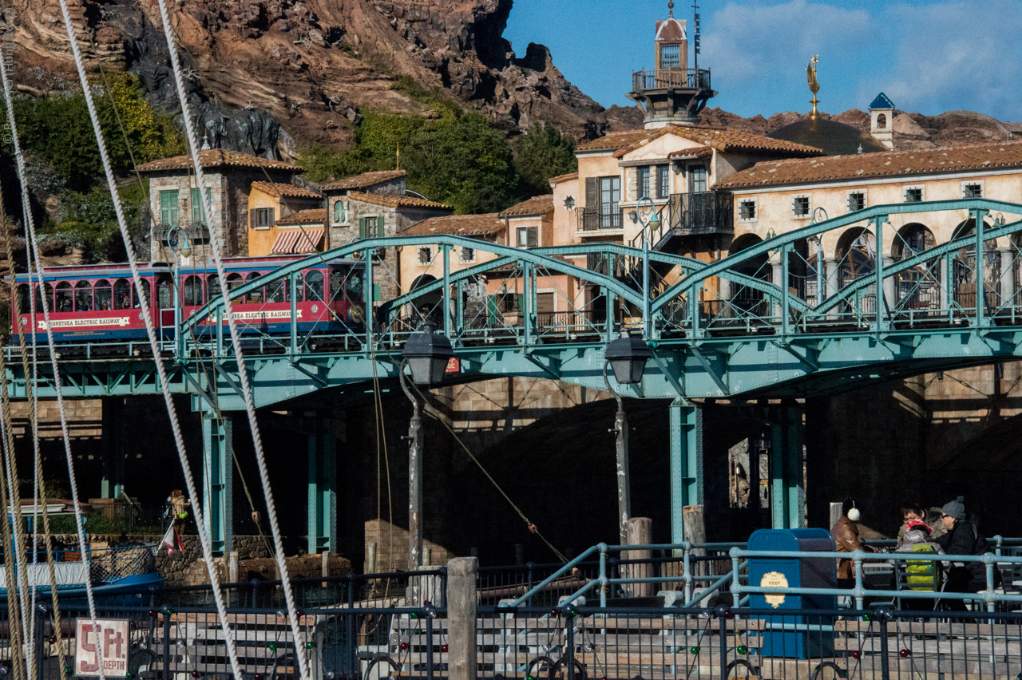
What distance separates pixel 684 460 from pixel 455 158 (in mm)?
52785

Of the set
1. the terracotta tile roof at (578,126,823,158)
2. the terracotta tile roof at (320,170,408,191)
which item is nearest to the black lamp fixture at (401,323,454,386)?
the terracotta tile roof at (578,126,823,158)

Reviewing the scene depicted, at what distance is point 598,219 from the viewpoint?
63.2 metres

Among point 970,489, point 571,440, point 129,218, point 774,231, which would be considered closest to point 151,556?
point 571,440

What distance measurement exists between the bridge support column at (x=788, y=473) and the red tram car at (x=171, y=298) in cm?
1464

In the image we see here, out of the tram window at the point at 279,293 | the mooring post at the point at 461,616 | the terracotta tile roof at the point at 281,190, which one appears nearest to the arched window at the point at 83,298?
the tram window at the point at 279,293

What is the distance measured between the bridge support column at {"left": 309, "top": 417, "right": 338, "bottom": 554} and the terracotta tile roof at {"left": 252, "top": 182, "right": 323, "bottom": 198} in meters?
26.8

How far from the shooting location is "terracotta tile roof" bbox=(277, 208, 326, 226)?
70750 millimetres

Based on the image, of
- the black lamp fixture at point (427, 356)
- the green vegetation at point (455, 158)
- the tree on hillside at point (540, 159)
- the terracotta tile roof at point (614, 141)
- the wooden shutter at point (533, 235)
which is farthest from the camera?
the tree on hillside at point (540, 159)

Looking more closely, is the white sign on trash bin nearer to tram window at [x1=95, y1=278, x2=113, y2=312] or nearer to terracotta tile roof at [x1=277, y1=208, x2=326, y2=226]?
tram window at [x1=95, y1=278, x2=113, y2=312]

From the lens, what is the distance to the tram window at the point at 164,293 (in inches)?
2021

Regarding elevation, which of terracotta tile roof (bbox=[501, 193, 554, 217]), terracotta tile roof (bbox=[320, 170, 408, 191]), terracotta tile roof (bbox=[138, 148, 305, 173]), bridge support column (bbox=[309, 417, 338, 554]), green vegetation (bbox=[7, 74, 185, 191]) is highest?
green vegetation (bbox=[7, 74, 185, 191])

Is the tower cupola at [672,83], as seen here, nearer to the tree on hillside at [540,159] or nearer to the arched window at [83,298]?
the tree on hillside at [540,159]

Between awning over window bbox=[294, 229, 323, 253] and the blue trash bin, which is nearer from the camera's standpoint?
the blue trash bin

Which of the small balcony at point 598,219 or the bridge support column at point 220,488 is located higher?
the small balcony at point 598,219
